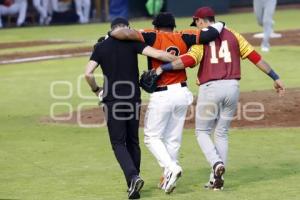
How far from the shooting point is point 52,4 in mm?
34469

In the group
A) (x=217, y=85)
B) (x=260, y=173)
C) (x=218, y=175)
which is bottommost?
(x=260, y=173)

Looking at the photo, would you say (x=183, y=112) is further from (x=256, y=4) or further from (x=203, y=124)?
(x=256, y=4)

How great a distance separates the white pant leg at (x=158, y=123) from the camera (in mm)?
9266

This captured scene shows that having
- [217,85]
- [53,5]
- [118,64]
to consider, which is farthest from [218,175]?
[53,5]

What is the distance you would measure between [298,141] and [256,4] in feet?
32.9

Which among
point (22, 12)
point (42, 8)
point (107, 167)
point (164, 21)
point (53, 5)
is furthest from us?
point (53, 5)

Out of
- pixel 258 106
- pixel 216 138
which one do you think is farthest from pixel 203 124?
pixel 258 106

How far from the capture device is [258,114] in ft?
47.1

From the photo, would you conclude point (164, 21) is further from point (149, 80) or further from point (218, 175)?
point (218, 175)

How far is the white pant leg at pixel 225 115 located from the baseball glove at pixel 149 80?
73 centimetres

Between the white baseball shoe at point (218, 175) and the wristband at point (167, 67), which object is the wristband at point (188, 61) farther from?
the white baseball shoe at point (218, 175)

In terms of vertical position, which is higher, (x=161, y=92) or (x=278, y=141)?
(x=161, y=92)

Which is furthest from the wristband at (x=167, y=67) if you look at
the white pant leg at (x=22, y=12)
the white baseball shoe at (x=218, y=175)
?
the white pant leg at (x=22, y=12)

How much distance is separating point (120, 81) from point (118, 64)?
165 mm
